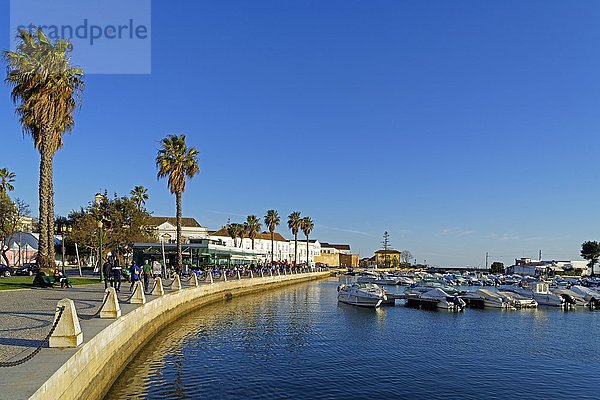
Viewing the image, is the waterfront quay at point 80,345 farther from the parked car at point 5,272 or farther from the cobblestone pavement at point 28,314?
the parked car at point 5,272

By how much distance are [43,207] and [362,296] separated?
84.0 feet

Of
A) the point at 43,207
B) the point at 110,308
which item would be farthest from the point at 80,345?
the point at 43,207

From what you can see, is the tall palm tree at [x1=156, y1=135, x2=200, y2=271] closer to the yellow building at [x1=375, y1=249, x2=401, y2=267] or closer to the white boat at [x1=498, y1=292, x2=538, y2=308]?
the white boat at [x1=498, y1=292, x2=538, y2=308]

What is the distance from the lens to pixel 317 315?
1441 inches

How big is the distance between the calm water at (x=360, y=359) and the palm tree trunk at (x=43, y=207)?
11.4m

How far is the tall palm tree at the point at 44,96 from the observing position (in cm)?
3244

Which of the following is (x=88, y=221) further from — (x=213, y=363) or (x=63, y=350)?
(x=63, y=350)

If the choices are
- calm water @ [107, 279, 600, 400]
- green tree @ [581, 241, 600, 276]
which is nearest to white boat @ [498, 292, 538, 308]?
calm water @ [107, 279, 600, 400]

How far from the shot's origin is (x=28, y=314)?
18516 millimetres

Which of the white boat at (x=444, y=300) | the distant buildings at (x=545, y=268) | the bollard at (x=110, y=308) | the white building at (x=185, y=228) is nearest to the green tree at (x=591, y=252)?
the distant buildings at (x=545, y=268)

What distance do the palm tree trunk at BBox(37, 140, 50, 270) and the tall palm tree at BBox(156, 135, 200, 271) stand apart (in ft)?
57.8

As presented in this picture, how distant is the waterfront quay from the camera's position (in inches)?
368

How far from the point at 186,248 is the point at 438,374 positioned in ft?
154

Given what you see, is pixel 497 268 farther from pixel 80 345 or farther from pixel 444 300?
pixel 80 345
